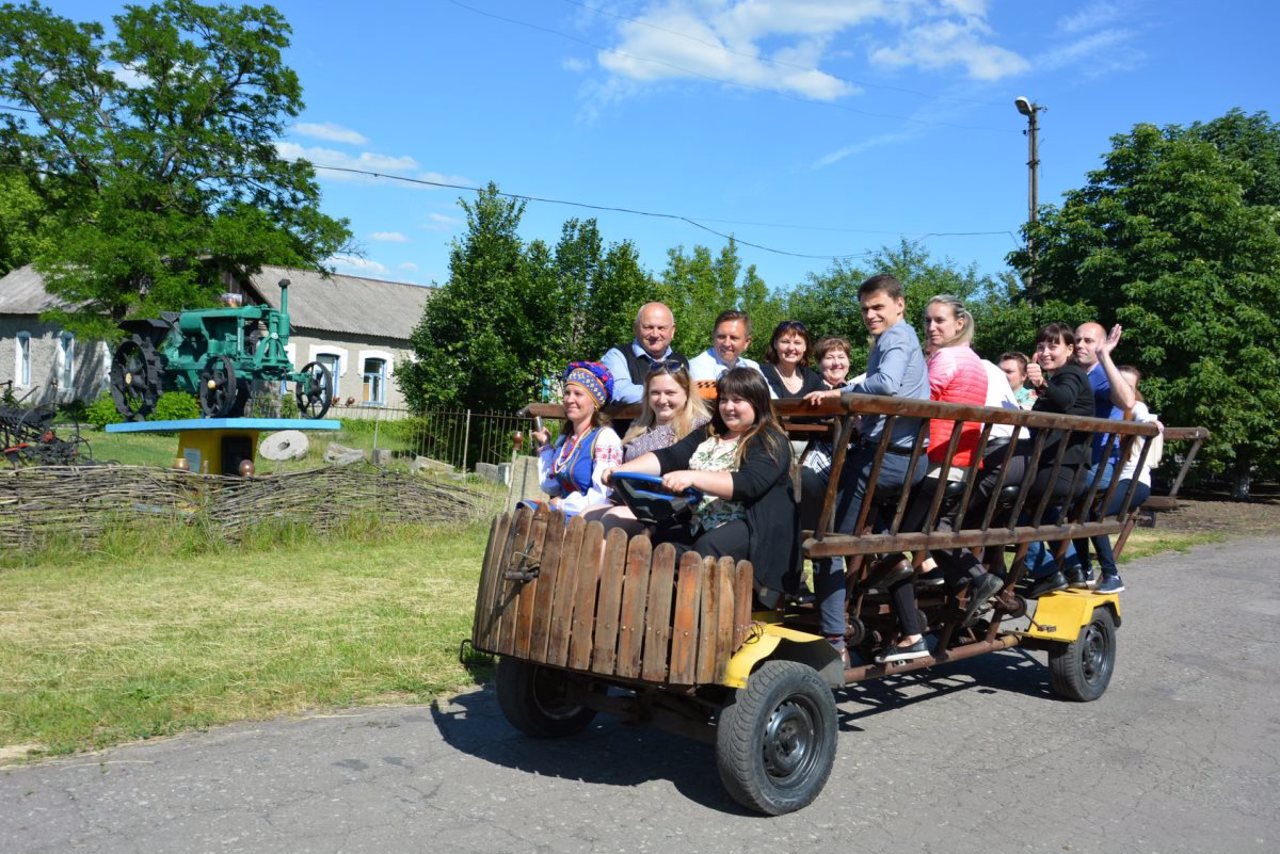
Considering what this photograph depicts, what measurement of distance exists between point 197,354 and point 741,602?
1112 cm

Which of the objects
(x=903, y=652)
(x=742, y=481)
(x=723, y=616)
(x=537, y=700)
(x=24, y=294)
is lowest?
(x=537, y=700)

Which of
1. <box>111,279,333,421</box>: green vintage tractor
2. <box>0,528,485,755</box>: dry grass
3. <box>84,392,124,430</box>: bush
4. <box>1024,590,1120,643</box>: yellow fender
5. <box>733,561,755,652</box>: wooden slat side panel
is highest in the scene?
<box>111,279,333,421</box>: green vintage tractor

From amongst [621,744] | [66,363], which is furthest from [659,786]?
[66,363]

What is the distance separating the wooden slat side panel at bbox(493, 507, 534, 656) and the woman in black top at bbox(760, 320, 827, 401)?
2336 millimetres

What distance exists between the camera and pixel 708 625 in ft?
13.5

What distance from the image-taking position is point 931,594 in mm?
6031

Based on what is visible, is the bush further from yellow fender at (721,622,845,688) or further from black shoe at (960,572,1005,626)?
yellow fender at (721,622,845,688)

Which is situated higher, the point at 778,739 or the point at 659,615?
the point at 659,615

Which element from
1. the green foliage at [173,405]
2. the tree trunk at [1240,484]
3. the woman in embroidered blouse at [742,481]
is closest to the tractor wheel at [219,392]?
the green foliage at [173,405]

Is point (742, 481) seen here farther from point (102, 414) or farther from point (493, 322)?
point (102, 414)

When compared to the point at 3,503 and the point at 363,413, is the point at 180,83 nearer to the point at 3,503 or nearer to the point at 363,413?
the point at 363,413

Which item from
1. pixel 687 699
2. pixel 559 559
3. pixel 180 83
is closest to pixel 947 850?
pixel 687 699

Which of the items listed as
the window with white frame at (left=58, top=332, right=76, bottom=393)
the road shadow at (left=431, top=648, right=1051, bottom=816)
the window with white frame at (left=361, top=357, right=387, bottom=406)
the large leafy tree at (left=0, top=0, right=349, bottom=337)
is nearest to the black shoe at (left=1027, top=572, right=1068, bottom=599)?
the road shadow at (left=431, top=648, right=1051, bottom=816)

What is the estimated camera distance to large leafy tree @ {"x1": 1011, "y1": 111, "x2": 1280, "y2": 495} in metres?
19.0
